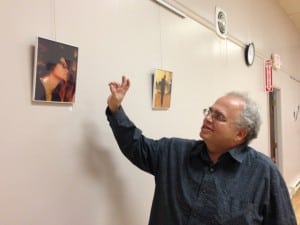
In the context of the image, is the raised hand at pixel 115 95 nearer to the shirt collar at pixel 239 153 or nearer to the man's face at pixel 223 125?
the man's face at pixel 223 125

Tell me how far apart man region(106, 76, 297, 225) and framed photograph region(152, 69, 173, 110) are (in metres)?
0.47

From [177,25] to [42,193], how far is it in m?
1.65

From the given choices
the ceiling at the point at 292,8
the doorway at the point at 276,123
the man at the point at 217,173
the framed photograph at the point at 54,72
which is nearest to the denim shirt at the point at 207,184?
the man at the point at 217,173

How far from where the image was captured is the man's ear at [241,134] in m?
1.61

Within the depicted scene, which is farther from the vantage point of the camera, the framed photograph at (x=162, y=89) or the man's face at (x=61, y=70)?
the framed photograph at (x=162, y=89)

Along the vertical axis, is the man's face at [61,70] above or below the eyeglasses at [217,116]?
above

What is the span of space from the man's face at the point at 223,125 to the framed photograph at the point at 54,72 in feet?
2.26

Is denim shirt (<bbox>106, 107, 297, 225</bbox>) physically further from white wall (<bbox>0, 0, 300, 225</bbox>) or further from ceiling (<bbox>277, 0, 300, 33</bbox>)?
ceiling (<bbox>277, 0, 300, 33</bbox>)

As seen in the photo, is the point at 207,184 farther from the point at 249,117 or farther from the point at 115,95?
the point at 115,95

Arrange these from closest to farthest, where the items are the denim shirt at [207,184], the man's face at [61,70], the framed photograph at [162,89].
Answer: the man's face at [61,70] < the denim shirt at [207,184] < the framed photograph at [162,89]

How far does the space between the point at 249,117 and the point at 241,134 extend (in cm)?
10

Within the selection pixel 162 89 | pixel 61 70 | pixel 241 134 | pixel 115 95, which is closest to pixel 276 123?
pixel 162 89

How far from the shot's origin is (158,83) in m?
2.09

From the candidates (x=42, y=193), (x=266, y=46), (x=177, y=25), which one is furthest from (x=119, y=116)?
(x=266, y=46)
